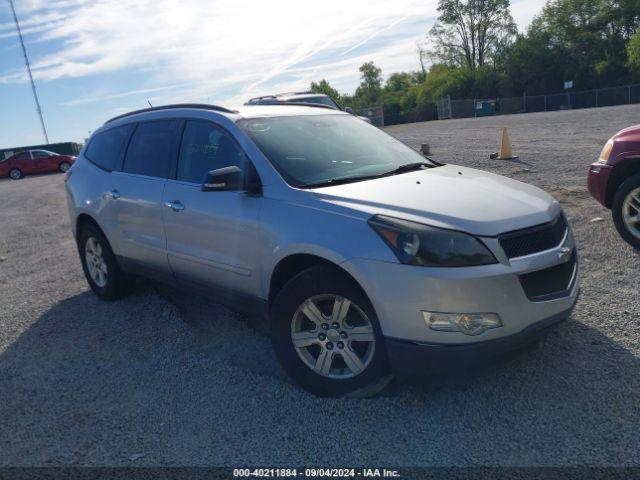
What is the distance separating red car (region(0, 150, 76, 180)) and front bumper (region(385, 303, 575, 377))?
1342 inches

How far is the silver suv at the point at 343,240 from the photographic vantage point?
3.21m

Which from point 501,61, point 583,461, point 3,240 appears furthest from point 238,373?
point 501,61

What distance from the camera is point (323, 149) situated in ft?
14.8

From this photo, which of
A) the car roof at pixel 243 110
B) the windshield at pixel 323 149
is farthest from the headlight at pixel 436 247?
the car roof at pixel 243 110

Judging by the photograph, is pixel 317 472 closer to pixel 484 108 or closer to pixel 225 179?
pixel 225 179

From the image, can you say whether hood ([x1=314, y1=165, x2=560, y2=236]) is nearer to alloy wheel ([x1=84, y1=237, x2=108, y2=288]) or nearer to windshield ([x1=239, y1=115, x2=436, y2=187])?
windshield ([x1=239, y1=115, x2=436, y2=187])

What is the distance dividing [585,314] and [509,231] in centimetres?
169

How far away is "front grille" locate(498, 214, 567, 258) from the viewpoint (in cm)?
332

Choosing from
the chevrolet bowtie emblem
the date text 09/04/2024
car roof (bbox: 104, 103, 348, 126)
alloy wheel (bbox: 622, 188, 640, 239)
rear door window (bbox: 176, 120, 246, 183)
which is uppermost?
car roof (bbox: 104, 103, 348, 126)

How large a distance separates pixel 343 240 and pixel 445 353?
2.79ft

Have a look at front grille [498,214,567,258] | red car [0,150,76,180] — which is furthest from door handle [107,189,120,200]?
red car [0,150,76,180]

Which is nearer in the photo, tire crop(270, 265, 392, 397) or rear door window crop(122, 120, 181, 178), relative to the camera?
tire crop(270, 265, 392, 397)

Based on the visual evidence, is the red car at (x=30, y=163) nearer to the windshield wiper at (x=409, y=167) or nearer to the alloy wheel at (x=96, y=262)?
the alloy wheel at (x=96, y=262)

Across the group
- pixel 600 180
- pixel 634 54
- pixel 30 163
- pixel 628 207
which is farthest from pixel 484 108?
pixel 628 207
